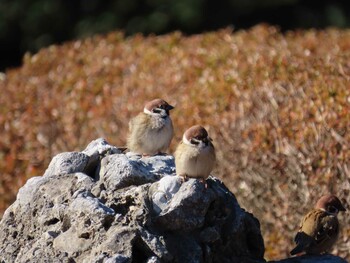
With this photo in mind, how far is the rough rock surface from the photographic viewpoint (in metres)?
4.85

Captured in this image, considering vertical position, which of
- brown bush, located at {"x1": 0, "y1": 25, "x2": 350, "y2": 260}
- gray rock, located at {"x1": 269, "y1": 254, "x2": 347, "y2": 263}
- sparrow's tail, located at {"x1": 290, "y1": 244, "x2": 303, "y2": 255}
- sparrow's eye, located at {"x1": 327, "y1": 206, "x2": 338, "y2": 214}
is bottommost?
gray rock, located at {"x1": 269, "y1": 254, "x2": 347, "y2": 263}

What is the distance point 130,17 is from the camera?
54.0 ft

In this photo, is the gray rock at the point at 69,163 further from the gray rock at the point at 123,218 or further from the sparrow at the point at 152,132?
the sparrow at the point at 152,132

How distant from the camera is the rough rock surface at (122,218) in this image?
4.85 metres

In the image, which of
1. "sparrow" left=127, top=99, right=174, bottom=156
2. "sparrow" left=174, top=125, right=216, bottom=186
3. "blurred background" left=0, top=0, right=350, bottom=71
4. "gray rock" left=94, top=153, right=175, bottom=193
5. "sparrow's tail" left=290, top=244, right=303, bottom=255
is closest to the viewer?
"gray rock" left=94, top=153, right=175, bottom=193

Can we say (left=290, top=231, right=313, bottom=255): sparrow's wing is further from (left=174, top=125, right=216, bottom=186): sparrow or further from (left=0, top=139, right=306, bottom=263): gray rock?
(left=174, top=125, right=216, bottom=186): sparrow

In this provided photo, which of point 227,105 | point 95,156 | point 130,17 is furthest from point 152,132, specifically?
point 130,17

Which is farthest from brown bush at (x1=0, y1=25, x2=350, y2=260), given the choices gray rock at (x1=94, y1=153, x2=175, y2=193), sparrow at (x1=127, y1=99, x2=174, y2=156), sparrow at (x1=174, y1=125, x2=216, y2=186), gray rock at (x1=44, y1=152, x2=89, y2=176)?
gray rock at (x1=44, y1=152, x2=89, y2=176)

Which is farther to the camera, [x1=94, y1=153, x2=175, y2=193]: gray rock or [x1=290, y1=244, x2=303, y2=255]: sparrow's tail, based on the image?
[x1=290, y1=244, x2=303, y2=255]: sparrow's tail

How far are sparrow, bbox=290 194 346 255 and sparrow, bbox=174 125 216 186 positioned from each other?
33.6 inches

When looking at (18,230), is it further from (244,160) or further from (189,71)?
(189,71)

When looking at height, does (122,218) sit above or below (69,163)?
below

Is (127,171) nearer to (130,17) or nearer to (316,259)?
(316,259)

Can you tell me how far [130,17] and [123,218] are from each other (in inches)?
466
